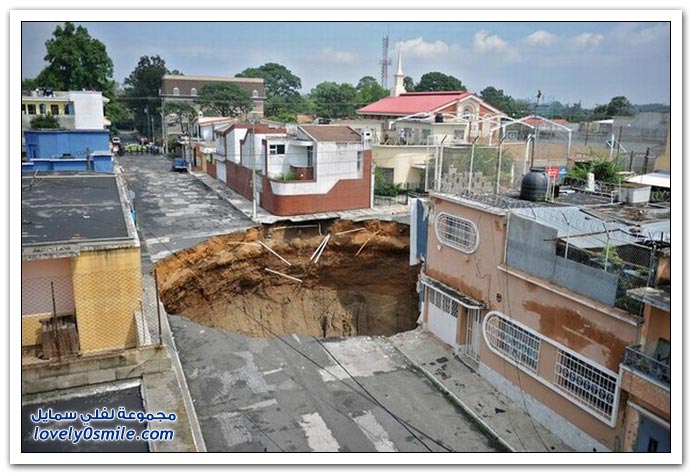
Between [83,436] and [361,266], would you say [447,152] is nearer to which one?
[361,266]

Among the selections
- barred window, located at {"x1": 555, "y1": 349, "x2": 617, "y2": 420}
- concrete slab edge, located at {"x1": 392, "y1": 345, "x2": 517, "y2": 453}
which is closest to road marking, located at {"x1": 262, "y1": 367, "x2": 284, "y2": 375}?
concrete slab edge, located at {"x1": 392, "y1": 345, "x2": 517, "y2": 453}

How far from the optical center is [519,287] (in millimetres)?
12586

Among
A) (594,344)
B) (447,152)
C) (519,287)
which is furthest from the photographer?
(447,152)

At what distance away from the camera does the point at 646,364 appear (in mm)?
9180

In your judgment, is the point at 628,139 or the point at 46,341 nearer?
the point at 46,341

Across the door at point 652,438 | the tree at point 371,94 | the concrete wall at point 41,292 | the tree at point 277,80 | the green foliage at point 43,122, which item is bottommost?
the door at point 652,438

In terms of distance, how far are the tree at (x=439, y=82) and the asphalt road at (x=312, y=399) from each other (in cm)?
6695

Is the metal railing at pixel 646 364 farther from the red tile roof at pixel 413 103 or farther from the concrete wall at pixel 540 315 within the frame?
the red tile roof at pixel 413 103

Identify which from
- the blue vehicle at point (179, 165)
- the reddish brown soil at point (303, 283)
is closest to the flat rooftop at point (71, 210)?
the reddish brown soil at point (303, 283)

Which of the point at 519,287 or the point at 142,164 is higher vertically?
the point at 142,164

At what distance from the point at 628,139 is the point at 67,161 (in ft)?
101

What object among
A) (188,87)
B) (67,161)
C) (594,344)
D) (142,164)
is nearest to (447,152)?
(594,344)

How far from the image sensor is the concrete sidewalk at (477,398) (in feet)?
37.2

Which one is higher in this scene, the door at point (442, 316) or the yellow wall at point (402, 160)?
the yellow wall at point (402, 160)
